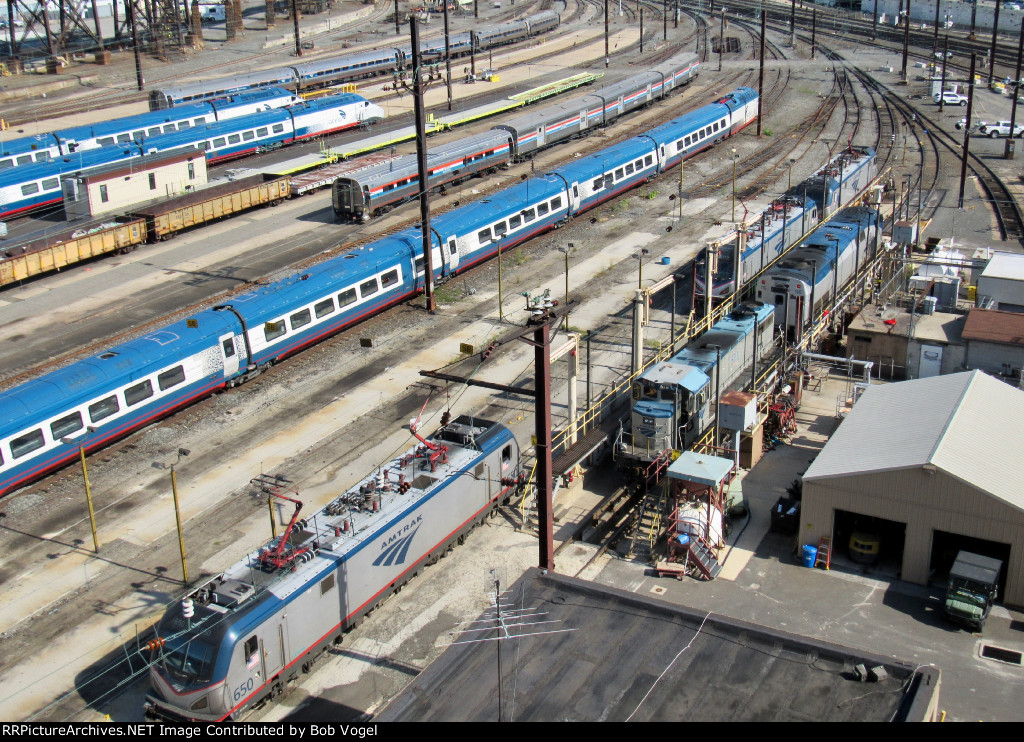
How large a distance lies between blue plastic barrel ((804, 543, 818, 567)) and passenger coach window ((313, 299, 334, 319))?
20097 millimetres

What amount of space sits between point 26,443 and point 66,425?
1.30 metres

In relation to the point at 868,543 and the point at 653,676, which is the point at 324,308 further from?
the point at 653,676

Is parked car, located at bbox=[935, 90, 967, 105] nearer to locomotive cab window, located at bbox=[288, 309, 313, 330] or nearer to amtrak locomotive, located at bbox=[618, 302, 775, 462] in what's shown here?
amtrak locomotive, located at bbox=[618, 302, 775, 462]

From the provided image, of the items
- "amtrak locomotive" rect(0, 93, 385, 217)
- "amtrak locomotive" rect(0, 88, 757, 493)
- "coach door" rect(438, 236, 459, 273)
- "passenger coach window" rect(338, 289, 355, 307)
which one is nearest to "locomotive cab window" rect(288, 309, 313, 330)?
"amtrak locomotive" rect(0, 88, 757, 493)

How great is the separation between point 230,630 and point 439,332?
860 inches

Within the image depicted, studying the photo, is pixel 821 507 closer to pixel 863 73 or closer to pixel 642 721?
pixel 642 721

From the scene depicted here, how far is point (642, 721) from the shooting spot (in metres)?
16.3

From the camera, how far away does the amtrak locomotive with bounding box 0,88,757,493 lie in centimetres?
2936

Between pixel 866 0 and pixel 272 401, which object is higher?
pixel 866 0

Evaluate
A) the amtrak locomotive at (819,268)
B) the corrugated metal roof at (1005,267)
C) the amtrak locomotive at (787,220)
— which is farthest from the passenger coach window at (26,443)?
the corrugated metal roof at (1005,267)

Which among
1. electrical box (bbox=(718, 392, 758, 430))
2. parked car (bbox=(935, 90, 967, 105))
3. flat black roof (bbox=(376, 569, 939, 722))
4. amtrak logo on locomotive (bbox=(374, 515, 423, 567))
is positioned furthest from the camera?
parked car (bbox=(935, 90, 967, 105))

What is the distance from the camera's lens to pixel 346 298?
3922cm

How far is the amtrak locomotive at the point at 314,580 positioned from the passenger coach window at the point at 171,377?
10.6 meters
